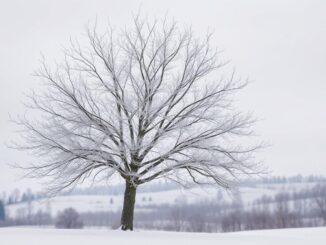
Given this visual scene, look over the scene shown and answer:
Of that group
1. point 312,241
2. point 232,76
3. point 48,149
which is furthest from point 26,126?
point 312,241

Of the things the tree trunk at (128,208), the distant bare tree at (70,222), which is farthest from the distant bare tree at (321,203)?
the tree trunk at (128,208)

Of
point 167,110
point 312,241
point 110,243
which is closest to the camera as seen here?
point 110,243

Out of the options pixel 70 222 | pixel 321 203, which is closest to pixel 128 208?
pixel 70 222

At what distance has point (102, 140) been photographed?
17062mm

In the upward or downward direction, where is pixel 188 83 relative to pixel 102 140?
upward

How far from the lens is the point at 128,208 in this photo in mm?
17969

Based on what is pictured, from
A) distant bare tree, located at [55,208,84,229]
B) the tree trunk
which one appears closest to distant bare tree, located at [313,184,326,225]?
distant bare tree, located at [55,208,84,229]

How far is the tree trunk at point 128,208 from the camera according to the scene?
58.4 ft

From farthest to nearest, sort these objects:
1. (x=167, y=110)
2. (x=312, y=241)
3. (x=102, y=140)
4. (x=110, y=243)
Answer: (x=167, y=110) → (x=102, y=140) → (x=312, y=241) → (x=110, y=243)

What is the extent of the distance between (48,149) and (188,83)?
5.90 metres

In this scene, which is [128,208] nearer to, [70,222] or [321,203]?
[70,222]

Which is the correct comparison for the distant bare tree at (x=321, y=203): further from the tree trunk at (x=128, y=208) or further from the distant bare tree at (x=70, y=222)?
the tree trunk at (x=128, y=208)

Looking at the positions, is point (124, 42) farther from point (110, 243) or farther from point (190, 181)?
point (110, 243)

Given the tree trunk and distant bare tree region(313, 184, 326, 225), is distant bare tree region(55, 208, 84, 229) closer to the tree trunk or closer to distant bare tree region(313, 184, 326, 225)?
distant bare tree region(313, 184, 326, 225)
